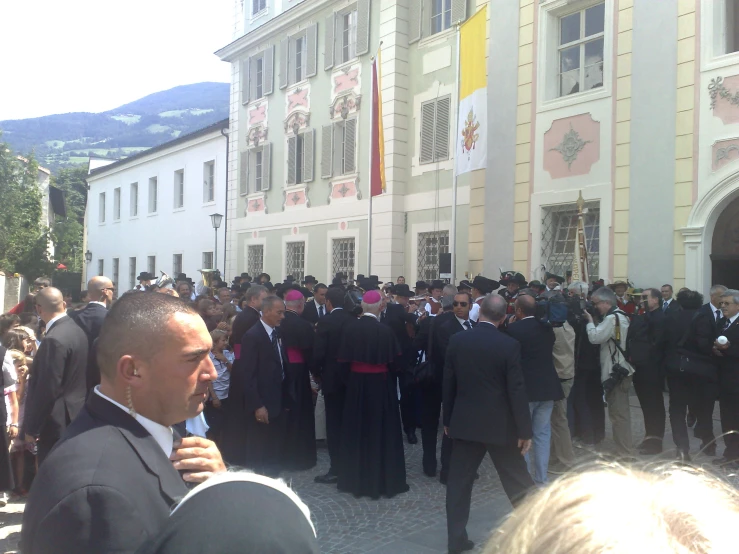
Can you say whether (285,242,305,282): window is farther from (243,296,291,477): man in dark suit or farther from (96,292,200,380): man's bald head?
(96,292,200,380): man's bald head

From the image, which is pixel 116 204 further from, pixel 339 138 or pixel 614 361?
pixel 614 361

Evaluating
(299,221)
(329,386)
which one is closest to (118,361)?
(329,386)

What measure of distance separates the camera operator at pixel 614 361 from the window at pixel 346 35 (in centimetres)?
1278

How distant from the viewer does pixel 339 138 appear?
19062 millimetres

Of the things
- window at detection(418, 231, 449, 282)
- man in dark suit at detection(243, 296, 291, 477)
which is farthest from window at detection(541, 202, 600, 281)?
man in dark suit at detection(243, 296, 291, 477)

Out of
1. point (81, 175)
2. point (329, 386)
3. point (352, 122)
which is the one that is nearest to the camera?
point (329, 386)

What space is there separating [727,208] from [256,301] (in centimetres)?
865

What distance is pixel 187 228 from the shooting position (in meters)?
27.2

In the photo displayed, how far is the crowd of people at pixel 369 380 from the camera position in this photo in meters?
1.92

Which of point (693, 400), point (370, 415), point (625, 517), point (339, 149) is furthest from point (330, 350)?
point (339, 149)

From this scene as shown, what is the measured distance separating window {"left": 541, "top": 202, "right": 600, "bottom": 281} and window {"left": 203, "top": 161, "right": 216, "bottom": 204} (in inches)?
621

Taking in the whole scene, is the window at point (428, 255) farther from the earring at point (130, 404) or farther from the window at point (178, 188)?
the window at point (178, 188)

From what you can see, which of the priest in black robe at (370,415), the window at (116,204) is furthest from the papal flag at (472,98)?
the window at (116,204)

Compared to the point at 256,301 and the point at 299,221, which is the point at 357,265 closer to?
the point at 299,221
